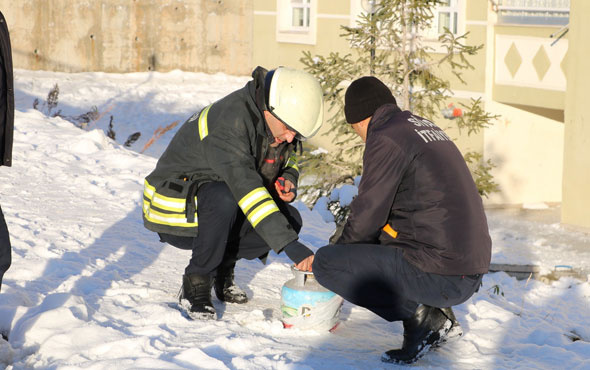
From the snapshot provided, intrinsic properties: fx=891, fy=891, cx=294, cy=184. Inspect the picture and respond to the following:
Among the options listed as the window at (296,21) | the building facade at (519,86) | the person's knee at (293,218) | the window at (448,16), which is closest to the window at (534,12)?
the building facade at (519,86)

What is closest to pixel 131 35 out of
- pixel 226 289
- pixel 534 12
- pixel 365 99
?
pixel 534 12

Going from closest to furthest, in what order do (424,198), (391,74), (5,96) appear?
1. (5,96)
2. (424,198)
3. (391,74)

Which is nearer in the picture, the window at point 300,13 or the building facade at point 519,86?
the building facade at point 519,86

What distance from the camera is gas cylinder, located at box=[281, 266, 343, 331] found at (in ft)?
15.8

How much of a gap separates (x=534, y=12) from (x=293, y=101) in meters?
9.09

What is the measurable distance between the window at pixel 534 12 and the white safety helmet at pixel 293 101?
8615 mm

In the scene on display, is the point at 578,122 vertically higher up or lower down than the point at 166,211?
higher up

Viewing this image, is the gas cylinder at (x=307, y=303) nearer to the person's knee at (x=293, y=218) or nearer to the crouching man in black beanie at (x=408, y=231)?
the crouching man in black beanie at (x=408, y=231)

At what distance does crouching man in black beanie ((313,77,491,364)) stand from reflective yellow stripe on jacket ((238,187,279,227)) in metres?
0.35

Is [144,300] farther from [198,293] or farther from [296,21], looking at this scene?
[296,21]

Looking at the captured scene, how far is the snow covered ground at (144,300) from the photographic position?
4.48 m

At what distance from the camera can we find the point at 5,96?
4.08m

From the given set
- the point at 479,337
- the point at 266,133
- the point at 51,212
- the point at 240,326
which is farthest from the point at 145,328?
the point at 51,212

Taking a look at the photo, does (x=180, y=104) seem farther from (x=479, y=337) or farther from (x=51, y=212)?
(x=479, y=337)
